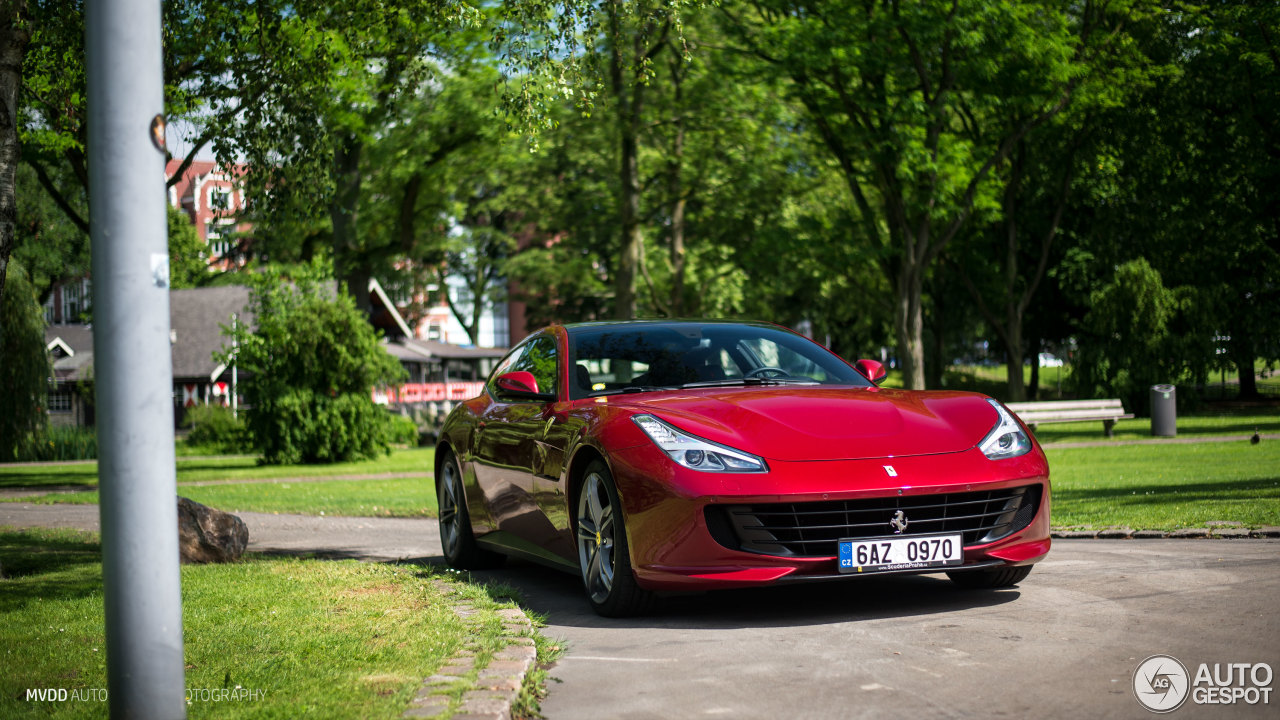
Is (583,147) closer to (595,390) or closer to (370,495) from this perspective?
(370,495)

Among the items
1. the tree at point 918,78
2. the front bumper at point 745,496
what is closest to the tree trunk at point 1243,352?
the tree at point 918,78

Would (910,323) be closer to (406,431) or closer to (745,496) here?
(406,431)

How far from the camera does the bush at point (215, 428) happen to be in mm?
34812

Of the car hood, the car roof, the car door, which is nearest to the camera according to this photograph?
the car hood

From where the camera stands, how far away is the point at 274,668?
530cm

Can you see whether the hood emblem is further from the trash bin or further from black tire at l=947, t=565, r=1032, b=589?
the trash bin

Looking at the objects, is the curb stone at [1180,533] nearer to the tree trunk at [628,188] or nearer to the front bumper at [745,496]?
the front bumper at [745,496]

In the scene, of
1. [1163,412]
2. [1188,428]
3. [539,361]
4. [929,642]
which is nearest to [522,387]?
[539,361]

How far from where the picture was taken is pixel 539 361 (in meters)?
8.39

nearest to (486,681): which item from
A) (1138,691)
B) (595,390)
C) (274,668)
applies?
(274,668)

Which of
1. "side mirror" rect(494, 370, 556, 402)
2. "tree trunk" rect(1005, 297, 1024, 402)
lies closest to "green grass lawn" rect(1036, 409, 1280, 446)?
"tree trunk" rect(1005, 297, 1024, 402)

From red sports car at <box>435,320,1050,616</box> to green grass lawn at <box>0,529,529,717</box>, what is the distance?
73 centimetres
